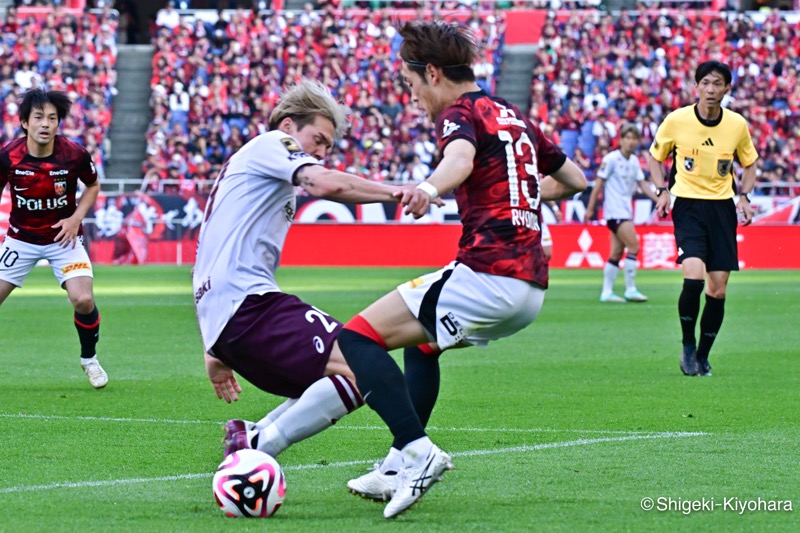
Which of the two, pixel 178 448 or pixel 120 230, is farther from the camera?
pixel 120 230

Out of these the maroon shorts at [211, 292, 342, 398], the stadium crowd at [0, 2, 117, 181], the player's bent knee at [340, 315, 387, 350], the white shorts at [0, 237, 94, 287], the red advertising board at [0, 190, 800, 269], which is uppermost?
the player's bent knee at [340, 315, 387, 350]

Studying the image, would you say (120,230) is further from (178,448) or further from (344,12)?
(178,448)

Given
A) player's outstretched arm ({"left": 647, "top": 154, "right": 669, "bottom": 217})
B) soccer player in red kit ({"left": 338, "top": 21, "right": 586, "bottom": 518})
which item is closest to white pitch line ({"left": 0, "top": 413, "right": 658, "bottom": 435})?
soccer player in red kit ({"left": 338, "top": 21, "right": 586, "bottom": 518})

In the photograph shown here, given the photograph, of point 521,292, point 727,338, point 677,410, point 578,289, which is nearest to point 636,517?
point 521,292

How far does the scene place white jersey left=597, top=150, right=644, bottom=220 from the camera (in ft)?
68.0

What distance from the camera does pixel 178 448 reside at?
7.77 m

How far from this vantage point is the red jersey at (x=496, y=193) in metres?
5.92

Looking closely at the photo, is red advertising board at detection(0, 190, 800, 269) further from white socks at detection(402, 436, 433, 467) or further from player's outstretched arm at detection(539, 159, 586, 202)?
white socks at detection(402, 436, 433, 467)

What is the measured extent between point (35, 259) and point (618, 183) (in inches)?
466

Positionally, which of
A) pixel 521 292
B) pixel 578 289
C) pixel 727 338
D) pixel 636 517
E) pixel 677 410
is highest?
pixel 521 292

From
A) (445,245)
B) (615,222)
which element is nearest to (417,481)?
(615,222)

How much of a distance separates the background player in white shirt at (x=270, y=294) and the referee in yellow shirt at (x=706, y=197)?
5.74m

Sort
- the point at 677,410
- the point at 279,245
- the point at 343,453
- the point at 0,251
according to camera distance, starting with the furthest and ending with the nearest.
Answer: the point at 0,251, the point at 677,410, the point at 343,453, the point at 279,245

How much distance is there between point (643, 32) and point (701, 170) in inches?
1121
